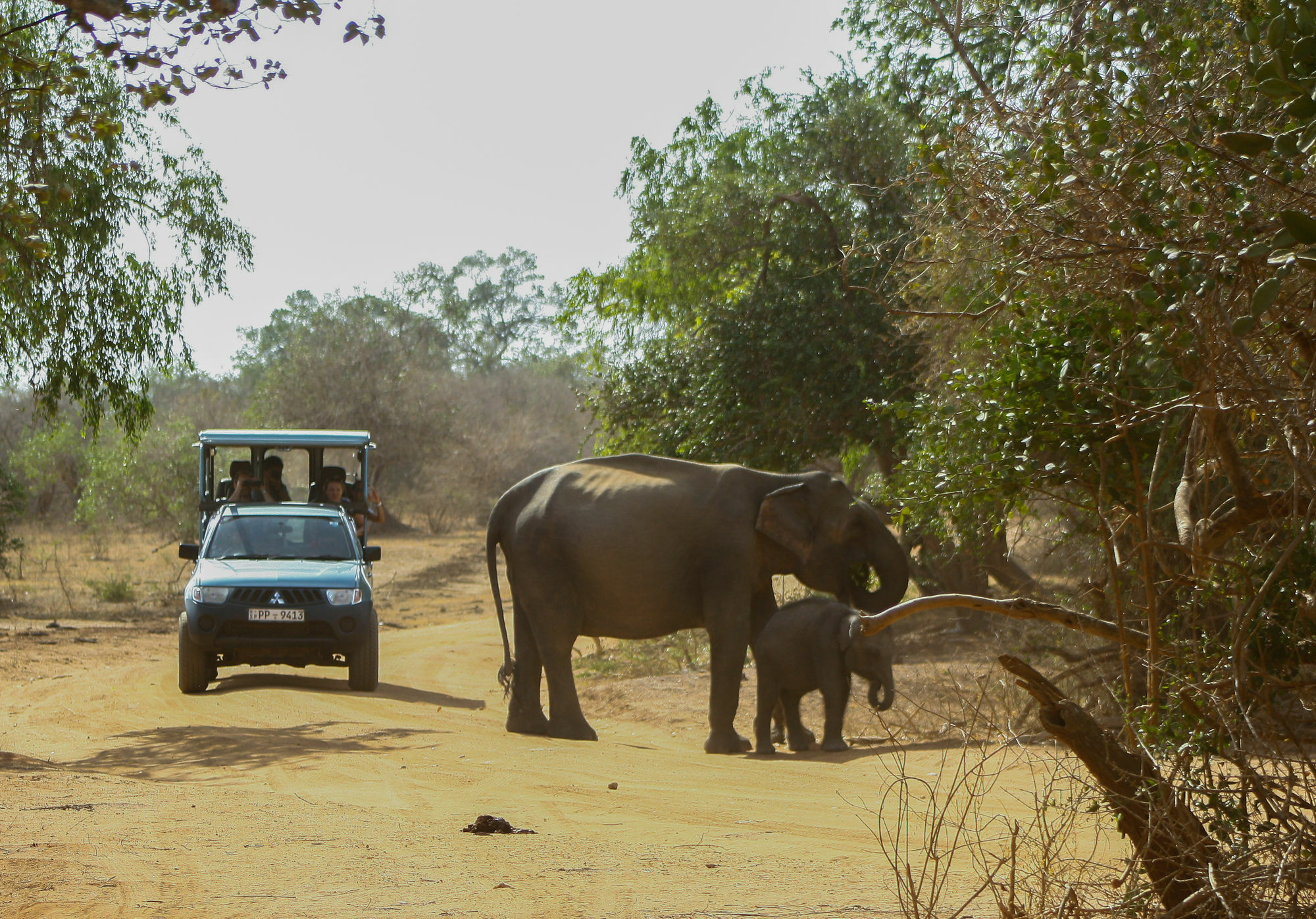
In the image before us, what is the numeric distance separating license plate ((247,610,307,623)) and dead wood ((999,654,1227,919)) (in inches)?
337

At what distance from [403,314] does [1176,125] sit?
61651 millimetres

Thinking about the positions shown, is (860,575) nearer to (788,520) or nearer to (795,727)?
(788,520)

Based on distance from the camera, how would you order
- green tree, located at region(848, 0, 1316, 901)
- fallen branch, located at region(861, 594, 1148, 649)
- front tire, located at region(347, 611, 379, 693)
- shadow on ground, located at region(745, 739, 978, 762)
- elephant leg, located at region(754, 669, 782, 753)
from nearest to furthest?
green tree, located at region(848, 0, 1316, 901) → fallen branch, located at region(861, 594, 1148, 649) → shadow on ground, located at region(745, 739, 978, 762) → elephant leg, located at region(754, 669, 782, 753) → front tire, located at region(347, 611, 379, 693)

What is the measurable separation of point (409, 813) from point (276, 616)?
5500mm

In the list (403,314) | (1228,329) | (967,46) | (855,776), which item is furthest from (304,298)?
(1228,329)

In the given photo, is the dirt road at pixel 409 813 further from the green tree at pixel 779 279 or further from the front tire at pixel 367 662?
the green tree at pixel 779 279

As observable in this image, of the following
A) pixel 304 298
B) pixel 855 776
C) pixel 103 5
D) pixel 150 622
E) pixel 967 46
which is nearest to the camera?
pixel 103 5

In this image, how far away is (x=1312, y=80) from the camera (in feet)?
9.63

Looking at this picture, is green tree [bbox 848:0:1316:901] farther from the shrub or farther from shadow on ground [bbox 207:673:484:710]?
the shrub

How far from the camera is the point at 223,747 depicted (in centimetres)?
899

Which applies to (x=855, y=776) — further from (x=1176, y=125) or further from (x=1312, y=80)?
(x=1312, y=80)

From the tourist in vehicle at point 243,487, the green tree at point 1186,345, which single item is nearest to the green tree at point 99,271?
the tourist in vehicle at point 243,487

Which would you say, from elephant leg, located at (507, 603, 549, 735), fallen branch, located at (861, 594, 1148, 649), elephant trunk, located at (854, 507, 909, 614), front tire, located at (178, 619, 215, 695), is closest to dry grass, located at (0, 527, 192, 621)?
front tire, located at (178, 619, 215, 695)

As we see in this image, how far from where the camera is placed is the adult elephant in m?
10.7
